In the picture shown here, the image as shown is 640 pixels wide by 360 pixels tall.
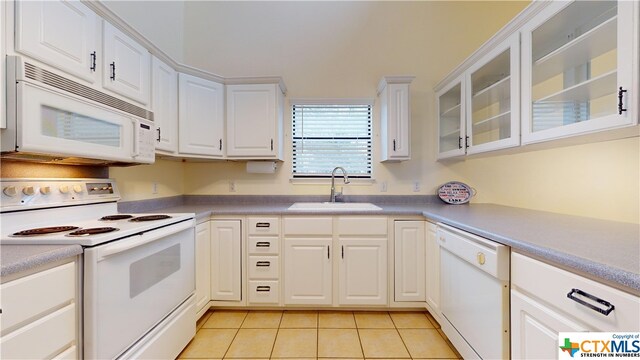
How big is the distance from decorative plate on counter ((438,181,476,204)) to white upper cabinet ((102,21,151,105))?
9.07 ft

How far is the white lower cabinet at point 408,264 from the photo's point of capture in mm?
2082

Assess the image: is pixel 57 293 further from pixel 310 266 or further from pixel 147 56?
pixel 147 56

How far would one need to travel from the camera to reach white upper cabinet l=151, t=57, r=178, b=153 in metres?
1.92

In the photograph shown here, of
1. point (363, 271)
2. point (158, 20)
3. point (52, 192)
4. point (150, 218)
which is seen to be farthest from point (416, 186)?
point (158, 20)

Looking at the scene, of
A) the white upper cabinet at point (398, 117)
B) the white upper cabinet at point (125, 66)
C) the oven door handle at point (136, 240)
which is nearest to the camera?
the oven door handle at point (136, 240)

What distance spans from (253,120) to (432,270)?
2.05 m

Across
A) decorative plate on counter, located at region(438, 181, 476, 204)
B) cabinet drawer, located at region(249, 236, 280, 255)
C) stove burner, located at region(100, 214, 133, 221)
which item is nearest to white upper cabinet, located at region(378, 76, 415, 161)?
decorative plate on counter, located at region(438, 181, 476, 204)

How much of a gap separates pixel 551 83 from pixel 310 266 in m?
2.01

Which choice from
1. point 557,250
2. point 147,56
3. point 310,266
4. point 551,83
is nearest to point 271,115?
point 147,56

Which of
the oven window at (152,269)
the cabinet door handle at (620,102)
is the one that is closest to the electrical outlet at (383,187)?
the cabinet door handle at (620,102)

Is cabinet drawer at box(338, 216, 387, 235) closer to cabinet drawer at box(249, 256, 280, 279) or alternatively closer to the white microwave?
cabinet drawer at box(249, 256, 280, 279)

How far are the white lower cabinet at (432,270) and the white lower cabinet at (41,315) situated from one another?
6.83 ft

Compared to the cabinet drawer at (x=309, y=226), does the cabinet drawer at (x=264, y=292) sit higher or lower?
lower

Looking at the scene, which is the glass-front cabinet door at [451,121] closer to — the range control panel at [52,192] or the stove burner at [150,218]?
the stove burner at [150,218]
